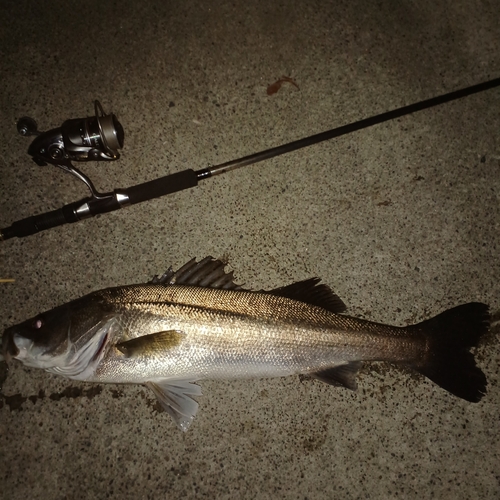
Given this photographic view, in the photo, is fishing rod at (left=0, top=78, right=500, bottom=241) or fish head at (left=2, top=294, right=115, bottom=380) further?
fishing rod at (left=0, top=78, right=500, bottom=241)

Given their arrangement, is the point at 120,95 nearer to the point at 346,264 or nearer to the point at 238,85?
the point at 238,85

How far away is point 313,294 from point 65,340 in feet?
4.15

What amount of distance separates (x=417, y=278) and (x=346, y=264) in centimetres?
43

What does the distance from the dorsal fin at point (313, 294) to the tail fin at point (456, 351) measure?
405mm

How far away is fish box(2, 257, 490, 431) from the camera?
1.70m

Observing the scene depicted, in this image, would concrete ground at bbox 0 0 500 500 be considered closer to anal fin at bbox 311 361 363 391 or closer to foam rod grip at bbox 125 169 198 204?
foam rod grip at bbox 125 169 198 204

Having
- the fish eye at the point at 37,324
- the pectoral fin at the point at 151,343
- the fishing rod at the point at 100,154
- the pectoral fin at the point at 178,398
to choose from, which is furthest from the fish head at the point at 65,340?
the fishing rod at the point at 100,154

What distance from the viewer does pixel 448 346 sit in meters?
1.80

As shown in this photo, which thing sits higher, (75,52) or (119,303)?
(75,52)

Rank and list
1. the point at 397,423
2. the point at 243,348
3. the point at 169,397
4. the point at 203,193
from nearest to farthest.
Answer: the point at 243,348
the point at 169,397
the point at 397,423
the point at 203,193

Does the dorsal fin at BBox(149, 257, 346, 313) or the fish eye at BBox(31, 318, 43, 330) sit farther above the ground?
the fish eye at BBox(31, 318, 43, 330)

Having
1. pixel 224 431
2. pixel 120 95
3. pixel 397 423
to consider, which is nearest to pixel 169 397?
pixel 224 431

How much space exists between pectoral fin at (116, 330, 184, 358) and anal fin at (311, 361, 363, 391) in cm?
73

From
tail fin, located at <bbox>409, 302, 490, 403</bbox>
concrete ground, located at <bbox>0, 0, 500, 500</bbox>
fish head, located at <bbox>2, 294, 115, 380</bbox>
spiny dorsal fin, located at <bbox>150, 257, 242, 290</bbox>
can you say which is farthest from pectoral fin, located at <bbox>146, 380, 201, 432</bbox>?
tail fin, located at <bbox>409, 302, 490, 403</bbox>
